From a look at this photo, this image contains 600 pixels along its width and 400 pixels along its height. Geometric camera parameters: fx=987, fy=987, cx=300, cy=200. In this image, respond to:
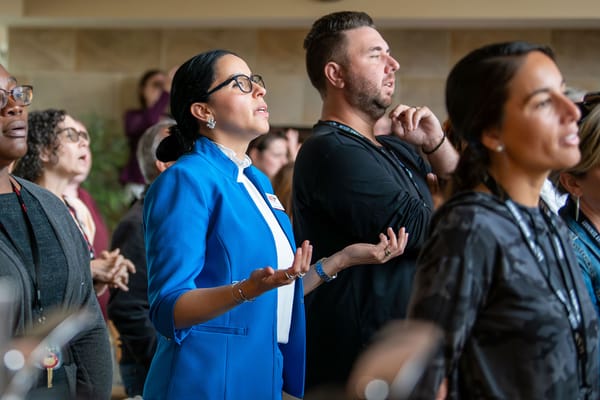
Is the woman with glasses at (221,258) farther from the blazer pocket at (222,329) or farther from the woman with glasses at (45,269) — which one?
the woman with glasses at (45,269)

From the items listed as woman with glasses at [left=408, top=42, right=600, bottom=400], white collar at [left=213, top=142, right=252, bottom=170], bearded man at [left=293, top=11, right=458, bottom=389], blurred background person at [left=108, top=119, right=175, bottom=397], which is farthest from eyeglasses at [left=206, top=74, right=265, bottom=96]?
blurred background person at [left=108, top=119, right=175, bottom=397]

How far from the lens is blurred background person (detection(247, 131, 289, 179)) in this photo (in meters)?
5.93

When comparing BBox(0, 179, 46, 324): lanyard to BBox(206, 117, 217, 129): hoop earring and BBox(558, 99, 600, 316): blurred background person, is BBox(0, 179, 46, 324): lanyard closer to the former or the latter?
BBox(206, 117, 217, 129): hoop earring

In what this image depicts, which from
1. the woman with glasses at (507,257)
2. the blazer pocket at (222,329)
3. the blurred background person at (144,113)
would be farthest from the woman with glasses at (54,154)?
the blurred background person at (144,113)

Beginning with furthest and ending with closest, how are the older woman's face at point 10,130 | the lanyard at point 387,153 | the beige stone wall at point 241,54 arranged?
1. the beige stone wall at point 241,54
2. the lanyard at point 387,153
3. the older woman's face at point 10,130

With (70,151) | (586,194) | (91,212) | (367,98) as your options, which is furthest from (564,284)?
(91,212)

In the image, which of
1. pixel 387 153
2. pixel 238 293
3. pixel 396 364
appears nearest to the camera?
pixel 396 364

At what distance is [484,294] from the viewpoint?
1.78 metres

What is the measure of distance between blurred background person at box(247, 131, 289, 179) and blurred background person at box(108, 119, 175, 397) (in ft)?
6.01

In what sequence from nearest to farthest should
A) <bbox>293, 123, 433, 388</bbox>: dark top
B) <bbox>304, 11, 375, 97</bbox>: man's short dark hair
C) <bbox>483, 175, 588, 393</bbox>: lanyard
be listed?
<bbox>483, 175, 588, 393</bbox>: lanyard < <bbox>293, 123, 433, 388</bbox>: dark top < <bbox>304, 11, 375, 97</bbox>: man's short dark hair

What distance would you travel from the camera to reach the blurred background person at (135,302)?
3.89 meters

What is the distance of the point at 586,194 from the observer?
2.65 metres

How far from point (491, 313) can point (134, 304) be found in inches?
92.3

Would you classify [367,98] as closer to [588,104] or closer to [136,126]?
[588,104]
